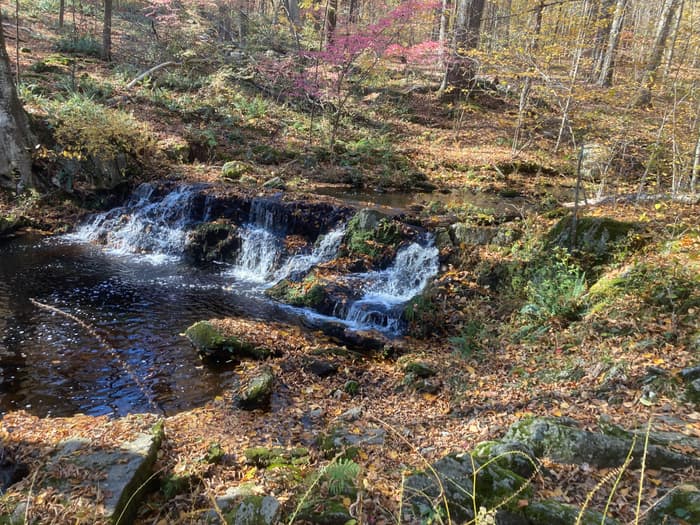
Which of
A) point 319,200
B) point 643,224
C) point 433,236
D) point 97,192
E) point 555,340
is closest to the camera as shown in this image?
point 555,340

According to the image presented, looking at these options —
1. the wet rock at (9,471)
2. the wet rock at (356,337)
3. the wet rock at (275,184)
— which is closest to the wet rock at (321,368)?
the wet rock at (356,337)

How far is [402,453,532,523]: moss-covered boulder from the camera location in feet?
9.42

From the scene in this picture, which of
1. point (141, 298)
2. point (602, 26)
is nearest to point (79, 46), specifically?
point (141, 298)

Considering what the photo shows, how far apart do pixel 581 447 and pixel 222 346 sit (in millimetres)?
4929

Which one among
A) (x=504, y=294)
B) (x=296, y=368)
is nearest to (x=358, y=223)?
(x=504, y=294)

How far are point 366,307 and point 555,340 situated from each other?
3.36 m

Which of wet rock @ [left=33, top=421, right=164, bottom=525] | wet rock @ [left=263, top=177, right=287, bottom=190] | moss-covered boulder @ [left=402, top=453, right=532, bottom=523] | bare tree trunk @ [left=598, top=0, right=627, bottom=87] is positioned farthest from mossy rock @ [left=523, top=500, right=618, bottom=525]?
wet rock @ [left=263, top=177, right=287, bottom=190]

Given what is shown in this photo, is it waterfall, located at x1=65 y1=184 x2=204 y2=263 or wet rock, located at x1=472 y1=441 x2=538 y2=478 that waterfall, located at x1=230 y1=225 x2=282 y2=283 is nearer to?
waterfall, located at x1=65 y1=184 x2=204 y2=263

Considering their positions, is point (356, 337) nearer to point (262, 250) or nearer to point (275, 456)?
point (275, 456)

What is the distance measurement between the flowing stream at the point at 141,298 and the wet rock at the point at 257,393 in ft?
1.67

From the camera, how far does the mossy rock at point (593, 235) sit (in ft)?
22.9

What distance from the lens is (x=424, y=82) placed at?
66.8 feet

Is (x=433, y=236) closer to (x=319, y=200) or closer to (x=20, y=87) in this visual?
(x=319, y=200)

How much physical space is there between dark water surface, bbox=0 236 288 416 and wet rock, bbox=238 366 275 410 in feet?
1.61
